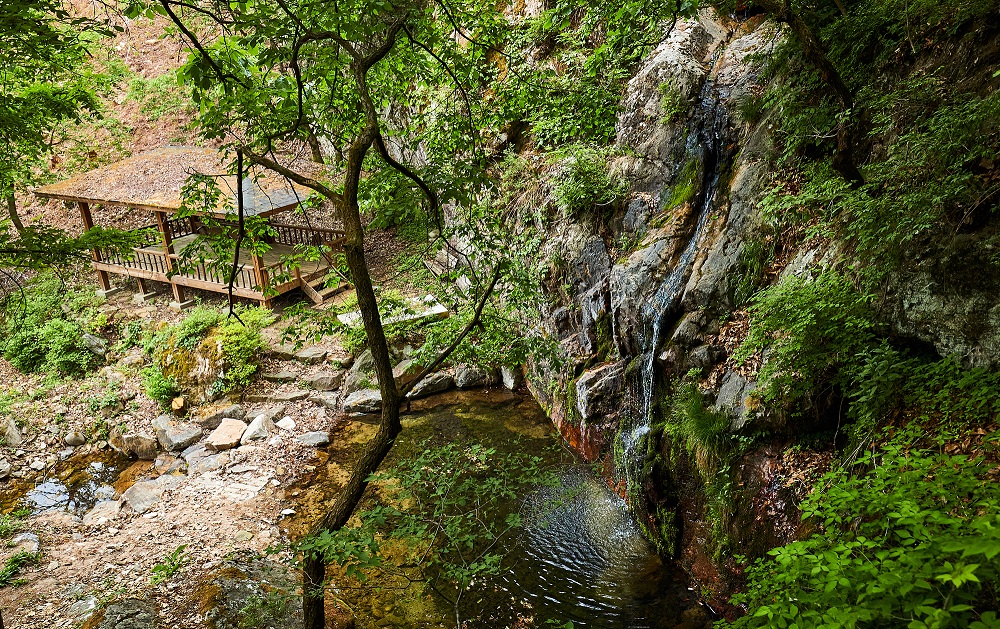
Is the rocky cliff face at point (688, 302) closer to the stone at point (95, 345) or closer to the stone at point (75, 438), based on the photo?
the stone at point (75, 438)

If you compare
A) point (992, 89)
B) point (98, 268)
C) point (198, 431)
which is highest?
point (98, 268)

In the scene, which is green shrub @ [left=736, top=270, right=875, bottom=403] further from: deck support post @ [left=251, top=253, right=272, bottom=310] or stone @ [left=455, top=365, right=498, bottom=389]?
deck support post @ [left=251, top=253, right=272, bottom=310]

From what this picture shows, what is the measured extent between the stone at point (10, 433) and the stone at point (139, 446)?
192cm

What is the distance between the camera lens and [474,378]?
11320 mm

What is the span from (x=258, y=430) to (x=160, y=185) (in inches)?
274

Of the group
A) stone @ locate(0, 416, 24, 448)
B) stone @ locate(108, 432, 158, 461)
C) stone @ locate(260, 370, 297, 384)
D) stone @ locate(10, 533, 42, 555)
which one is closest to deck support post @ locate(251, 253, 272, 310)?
stone @ locate(260, 370, 297, 384)

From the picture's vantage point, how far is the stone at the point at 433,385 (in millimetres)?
11094

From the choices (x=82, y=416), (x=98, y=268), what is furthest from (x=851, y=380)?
(x=98, y=268)

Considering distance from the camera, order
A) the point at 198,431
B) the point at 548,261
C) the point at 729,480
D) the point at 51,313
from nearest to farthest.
Answer: 1. the point at 729,480
2. the point at 548,261
3. the point at 198,431
4. the point at 51,313

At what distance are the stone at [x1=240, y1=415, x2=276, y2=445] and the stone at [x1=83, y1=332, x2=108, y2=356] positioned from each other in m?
4.95

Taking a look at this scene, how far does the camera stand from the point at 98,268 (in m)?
15.2

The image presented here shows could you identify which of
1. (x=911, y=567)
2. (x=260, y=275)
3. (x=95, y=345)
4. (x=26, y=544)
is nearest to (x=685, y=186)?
(x=911, y=567)

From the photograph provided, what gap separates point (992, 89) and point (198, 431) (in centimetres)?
1193

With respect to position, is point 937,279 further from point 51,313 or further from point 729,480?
point 51,313
